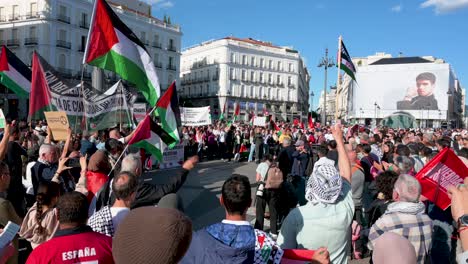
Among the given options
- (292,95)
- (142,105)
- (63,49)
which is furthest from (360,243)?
(292,95)

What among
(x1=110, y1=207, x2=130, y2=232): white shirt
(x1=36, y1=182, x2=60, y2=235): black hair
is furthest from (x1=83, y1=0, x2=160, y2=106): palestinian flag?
(x1=110, y1=207, x2=130, y2=232): white shirt

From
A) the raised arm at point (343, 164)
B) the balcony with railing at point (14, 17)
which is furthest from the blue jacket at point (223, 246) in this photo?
the balcony with railing at point (14, 17)

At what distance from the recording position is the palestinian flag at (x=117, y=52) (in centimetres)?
659

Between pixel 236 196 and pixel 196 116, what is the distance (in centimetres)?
1245

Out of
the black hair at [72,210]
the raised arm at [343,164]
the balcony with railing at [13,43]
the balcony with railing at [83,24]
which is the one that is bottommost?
the black hair at [72,210]

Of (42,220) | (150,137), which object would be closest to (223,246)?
(42,220)

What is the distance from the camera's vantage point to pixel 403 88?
265ft

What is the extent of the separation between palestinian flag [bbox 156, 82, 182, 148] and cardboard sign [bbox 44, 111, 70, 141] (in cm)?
146

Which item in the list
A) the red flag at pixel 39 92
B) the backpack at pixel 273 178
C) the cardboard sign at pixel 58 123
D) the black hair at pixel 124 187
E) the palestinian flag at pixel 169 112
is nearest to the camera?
the black hair at pixel 124 187

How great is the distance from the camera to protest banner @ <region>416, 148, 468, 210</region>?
4164mm

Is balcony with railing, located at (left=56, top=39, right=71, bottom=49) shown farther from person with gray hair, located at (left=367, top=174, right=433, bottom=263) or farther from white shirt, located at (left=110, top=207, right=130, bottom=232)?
person with gray hair, located at (left=367, top=174, right=433, bottom=263)

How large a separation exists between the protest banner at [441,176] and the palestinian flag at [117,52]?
436 cm

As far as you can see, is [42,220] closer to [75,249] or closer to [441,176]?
[75,249]

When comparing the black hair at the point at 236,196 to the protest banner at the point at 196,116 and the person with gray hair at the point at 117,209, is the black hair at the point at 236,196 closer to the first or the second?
the person with gray hair at the point at 117,209
